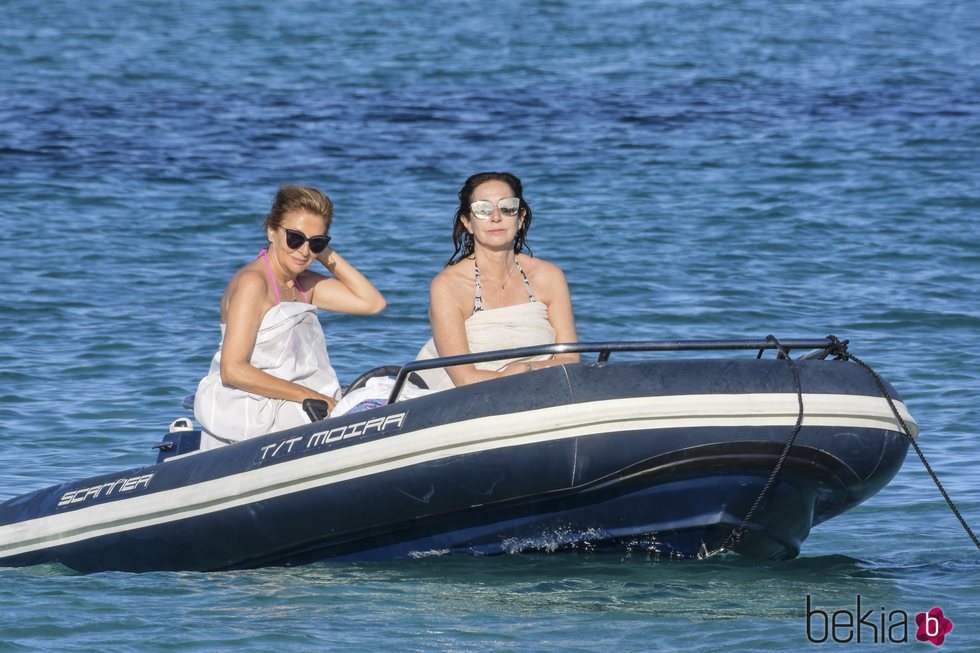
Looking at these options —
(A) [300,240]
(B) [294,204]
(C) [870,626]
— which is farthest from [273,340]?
(C) [870,626]

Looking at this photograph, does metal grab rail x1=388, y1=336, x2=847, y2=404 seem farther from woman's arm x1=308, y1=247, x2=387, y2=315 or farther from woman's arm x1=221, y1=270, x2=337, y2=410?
woman's arm x1=308, y1=247, x2=387, y2=315

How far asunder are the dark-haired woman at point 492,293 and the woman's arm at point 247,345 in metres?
0.53

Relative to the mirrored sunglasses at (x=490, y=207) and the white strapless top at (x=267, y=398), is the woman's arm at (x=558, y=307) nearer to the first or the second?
the mirrored sunglasses at (x=490, y=207)

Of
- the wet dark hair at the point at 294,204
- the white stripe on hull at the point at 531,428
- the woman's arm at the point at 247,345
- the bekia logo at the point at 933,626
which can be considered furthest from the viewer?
the wet dark hair at the point at 294,204

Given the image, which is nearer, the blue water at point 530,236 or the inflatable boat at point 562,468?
the inflatable boat at point 562,468

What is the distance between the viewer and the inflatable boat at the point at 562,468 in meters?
5.30

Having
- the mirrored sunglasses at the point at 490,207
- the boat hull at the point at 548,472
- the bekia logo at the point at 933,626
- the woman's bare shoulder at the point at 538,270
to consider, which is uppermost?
the mirrored sunglasses at the point at 490,207

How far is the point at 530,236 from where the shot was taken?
1473cm

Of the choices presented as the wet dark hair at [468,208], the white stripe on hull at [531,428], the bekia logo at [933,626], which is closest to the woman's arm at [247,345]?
the white stripe on hull at [531,428]

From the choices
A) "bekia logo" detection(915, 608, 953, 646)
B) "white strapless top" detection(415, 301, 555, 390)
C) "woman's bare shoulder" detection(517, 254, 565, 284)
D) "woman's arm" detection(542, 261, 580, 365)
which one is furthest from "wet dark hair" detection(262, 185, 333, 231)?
"bekia logo" detection(915, 608, 953, 646)

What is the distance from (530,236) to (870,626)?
9.68m

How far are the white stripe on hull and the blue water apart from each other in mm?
364

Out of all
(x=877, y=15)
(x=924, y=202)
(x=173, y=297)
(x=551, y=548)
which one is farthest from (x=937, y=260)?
(x=877, y=15)

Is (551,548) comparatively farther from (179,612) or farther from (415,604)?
(179,612)
